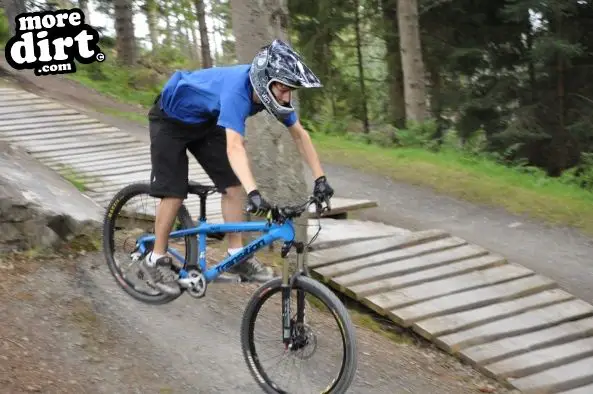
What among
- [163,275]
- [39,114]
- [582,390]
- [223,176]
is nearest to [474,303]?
[582,390]

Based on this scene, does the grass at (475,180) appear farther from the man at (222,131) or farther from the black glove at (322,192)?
the black glove at (322,192)

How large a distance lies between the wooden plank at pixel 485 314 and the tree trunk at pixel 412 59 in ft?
32.5

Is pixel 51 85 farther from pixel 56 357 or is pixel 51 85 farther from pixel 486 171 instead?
pixel 56 357

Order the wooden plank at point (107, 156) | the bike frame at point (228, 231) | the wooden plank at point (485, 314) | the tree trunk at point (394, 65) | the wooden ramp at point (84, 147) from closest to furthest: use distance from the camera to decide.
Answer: the bike frame at point (228, 231) → the wooden plank at point (485, 314) → the wooden ramp at point (84, 147) → the wooden plank at point (107, 156) → the tree trunk at point (394, 65)

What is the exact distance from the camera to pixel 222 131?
5.51m

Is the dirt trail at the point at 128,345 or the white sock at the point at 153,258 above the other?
the white sock at the point at 153,258

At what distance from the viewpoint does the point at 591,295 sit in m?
8.08

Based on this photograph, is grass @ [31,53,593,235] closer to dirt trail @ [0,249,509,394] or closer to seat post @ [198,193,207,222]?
dirt trail @ [0,249,509,394]

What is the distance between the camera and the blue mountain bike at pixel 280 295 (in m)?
4.45

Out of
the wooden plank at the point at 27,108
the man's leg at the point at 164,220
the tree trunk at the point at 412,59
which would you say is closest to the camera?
Answer: the man's leg at the point at 164,220

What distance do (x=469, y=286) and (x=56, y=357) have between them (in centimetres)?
417

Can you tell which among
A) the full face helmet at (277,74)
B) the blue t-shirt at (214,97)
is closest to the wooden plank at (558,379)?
the blue t-shirt at (214,97)

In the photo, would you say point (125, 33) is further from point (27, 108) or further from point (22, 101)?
point (27, 108)

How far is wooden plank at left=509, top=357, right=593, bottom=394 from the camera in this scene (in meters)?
6.04
